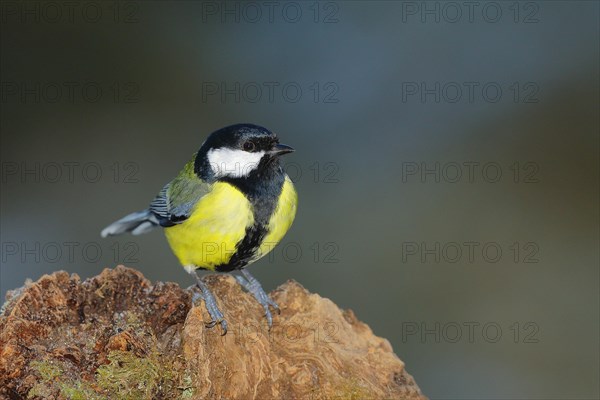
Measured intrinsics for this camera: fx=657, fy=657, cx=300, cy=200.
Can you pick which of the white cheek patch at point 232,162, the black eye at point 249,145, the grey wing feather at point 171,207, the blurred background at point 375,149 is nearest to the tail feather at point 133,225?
the grey wing feather at point 171,207

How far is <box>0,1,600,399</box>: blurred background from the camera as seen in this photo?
6574 millimetres

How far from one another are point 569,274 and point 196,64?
15.4 ft

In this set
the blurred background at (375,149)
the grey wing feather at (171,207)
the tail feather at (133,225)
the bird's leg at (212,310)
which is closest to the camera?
the bird's leg at (212,310)

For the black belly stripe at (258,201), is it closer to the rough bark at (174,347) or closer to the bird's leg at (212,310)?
the rough bark at (174,347)

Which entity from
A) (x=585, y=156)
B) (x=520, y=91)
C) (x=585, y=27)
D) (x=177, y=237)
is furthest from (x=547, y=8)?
(x=177, y=237)

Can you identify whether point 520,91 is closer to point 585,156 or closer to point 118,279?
point 585,156

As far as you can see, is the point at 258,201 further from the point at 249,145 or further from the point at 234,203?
the point at 249,145

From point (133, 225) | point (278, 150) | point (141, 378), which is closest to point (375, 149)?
point (133, 225)

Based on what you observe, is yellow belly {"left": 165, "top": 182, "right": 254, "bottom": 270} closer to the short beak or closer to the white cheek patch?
the white cheek patch

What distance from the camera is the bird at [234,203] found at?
11.9ft

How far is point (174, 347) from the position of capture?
282 centimetres

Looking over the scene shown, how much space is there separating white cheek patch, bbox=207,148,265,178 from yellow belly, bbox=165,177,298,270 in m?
0.08

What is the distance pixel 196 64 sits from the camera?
7559 millimetres

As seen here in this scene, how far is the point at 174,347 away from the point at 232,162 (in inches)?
48.7
